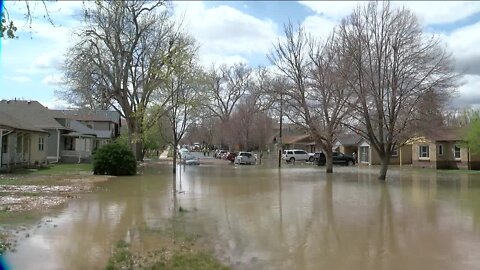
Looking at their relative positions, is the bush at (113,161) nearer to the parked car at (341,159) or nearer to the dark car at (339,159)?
the dark car at (339,159)

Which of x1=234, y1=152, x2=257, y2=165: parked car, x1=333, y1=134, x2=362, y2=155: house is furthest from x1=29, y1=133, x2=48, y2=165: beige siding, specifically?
x1=333, y1=134, x2=362, y2=155: house

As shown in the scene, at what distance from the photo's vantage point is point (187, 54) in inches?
1548

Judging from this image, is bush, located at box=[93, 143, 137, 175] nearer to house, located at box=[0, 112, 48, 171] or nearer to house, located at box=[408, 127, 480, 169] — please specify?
house, located at box=[0, 112, 48, 171]

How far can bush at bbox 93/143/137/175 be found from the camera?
3294 centimetres

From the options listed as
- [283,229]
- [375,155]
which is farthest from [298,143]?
[283,229]

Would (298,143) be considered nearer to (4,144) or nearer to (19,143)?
(19,143)

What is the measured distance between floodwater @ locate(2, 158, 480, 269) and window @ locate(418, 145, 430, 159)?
99.3 feet

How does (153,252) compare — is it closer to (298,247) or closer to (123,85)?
(298,247)

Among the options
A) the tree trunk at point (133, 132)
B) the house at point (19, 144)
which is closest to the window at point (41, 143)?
the house at point (19, 144)

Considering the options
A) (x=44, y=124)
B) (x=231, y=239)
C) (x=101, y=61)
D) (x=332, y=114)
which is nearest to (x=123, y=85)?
(x=101, y=61)

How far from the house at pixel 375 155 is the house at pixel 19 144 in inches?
1272

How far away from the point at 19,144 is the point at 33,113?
43.3 ft

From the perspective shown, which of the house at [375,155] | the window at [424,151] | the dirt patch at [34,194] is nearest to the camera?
the dirt patch at [34,194]

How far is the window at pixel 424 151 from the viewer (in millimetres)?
49338
